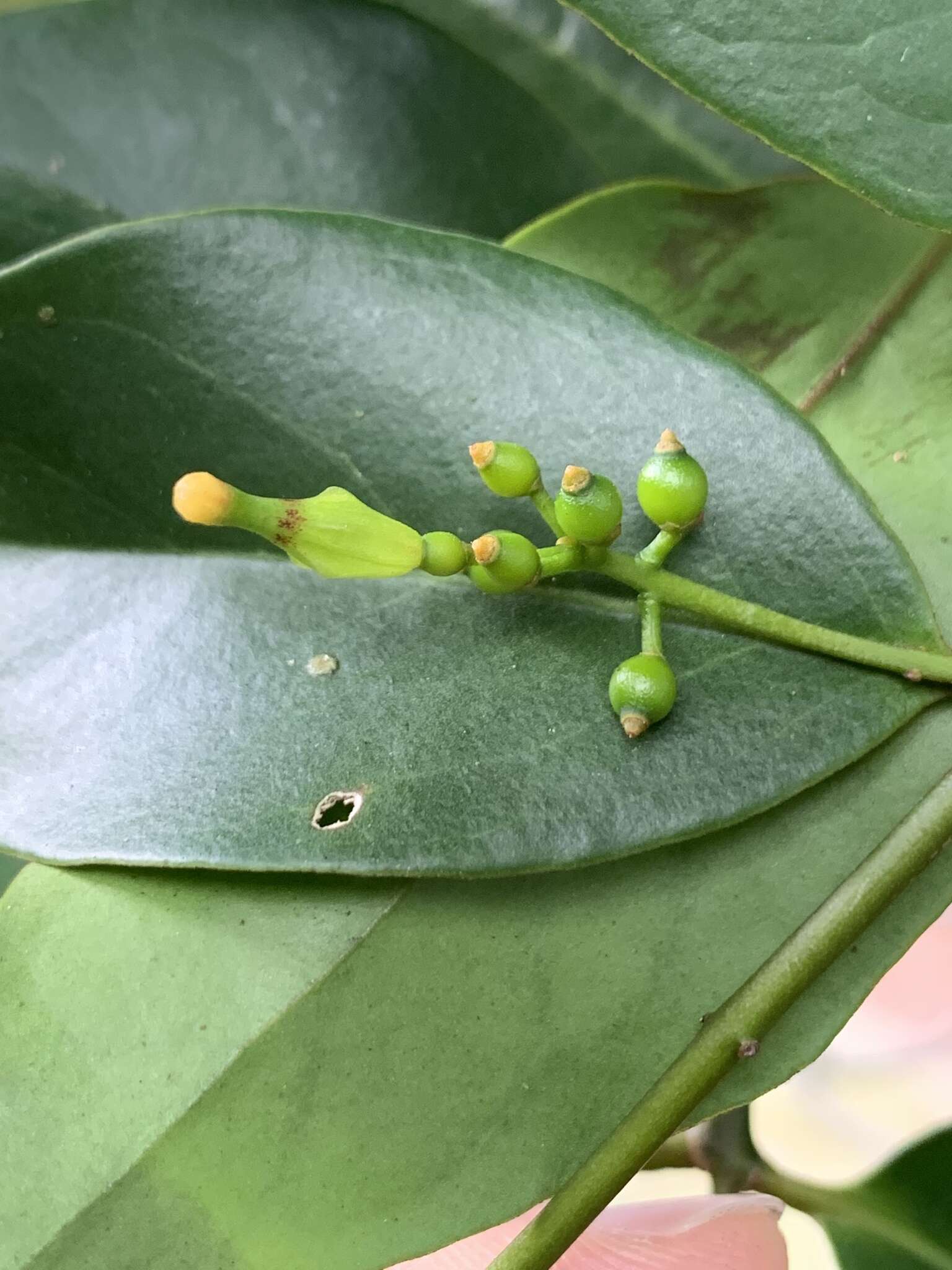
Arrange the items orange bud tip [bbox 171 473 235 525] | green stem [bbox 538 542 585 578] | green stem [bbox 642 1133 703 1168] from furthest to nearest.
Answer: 1. green stem [bbox 642 1133 703 1168]
2. green stem [bbox 538 542 585 578]
3. orange bud tip [bbox 171 473 235 525]

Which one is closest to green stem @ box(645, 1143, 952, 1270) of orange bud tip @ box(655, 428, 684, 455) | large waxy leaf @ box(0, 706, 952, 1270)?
large waxy leaf @ box(0, 706, 952, 1270)

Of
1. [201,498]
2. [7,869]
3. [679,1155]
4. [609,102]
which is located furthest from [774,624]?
[7,869]

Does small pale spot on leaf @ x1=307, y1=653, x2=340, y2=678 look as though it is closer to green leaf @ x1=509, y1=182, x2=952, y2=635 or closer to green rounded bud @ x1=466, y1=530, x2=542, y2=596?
green rounded bud @ x1=466, y1=530, x2=542, y2=596

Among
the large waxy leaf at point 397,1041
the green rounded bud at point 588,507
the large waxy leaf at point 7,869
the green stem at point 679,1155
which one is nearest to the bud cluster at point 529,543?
the green rounded bud at point 588,507

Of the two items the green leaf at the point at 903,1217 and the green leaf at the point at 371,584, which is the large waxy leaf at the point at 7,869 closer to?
the green leaf at the point at 371,584

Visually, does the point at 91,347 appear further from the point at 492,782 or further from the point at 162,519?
the point at 492,782

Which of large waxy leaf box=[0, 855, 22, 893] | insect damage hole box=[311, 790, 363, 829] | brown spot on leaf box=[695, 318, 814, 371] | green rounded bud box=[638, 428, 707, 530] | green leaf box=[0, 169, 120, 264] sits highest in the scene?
brown spot on leaf box=[695, 318, 814, 371]

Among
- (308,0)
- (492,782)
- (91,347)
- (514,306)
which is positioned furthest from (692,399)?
(308,0)
